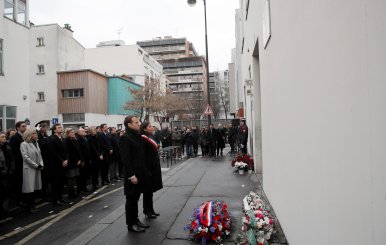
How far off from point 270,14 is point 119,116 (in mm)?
38713

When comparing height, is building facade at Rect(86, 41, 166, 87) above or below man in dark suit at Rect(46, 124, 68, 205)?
above

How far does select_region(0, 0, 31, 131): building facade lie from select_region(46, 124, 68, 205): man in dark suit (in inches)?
560

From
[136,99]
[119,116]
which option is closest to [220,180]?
[136,99]

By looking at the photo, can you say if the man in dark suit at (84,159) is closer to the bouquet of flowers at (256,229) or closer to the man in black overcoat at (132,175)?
the man in black overcoat at (132,175)

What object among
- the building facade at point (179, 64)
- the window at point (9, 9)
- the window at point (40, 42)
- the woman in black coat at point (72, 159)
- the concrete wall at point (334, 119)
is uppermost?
the building facade at point (179, 64)

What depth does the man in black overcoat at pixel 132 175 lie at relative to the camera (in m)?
5.41

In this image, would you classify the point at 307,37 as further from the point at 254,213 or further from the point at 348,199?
the point at 254,213

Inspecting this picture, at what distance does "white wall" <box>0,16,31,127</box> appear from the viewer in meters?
20.0

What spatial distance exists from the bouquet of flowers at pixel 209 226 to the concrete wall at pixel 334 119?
37.0 inches

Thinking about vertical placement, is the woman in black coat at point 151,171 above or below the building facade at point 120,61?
below

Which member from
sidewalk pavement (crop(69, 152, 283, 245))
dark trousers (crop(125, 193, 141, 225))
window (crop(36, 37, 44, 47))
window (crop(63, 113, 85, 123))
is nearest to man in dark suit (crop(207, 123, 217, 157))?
sidewalk pavement (crop(69, 152, 283, 245))

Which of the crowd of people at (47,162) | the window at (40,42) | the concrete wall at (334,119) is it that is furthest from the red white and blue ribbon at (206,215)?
the window at (40,42)

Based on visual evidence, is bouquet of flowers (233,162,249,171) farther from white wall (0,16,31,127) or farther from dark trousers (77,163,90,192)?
white wall (0,16,31,127)

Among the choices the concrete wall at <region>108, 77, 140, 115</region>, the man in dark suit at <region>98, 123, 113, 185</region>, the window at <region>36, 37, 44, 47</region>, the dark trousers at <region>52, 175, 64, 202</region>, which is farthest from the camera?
the concrete wall at <region>108, 77, 140, 115</region>
